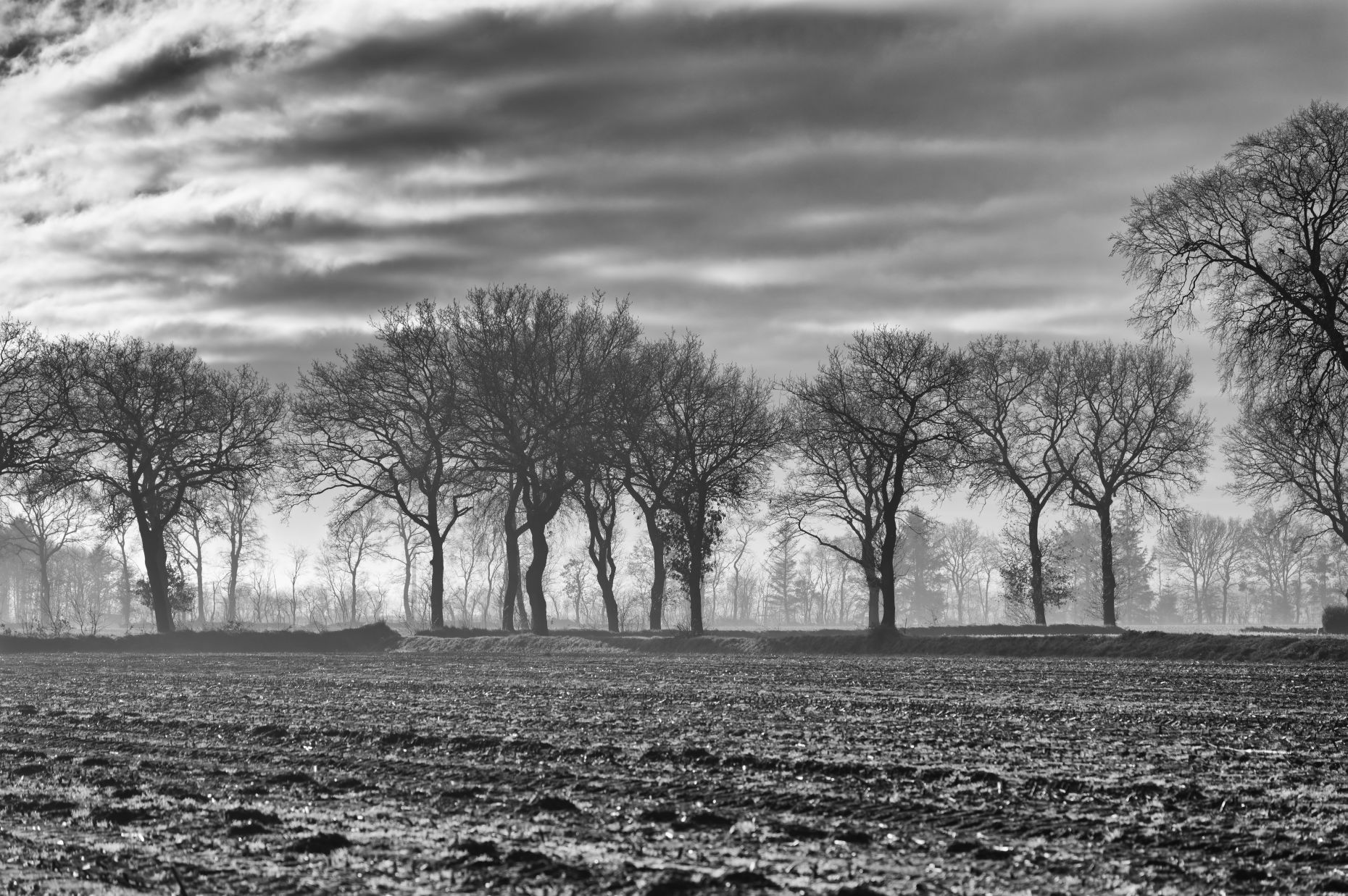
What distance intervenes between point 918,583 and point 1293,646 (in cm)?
10340

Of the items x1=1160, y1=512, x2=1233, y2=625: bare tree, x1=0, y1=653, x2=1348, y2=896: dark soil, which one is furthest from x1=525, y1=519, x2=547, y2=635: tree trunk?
x1=1160, y1=512, x2=1233, y2=625: bare tree

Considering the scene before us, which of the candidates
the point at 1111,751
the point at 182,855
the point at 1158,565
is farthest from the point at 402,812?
the point at 1158,565

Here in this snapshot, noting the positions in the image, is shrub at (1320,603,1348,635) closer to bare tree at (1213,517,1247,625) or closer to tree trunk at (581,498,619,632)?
tree trunk at (581,498,619,632)

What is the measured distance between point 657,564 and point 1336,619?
28.7 metres

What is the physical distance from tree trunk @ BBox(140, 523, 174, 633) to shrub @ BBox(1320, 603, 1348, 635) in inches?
2011

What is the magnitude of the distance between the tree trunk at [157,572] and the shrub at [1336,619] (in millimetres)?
51089

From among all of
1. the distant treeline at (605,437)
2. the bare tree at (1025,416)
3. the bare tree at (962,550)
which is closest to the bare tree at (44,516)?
the distant treeline at (605,437)

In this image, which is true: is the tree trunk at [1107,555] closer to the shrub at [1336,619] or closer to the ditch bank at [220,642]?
the shrub at [1336,619]

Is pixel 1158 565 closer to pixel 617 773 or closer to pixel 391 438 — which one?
pixel 391 438

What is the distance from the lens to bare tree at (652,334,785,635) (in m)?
48.2

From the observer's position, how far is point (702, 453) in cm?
4869

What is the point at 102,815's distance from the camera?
9.59 m

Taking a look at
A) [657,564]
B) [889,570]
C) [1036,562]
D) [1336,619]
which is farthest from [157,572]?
[1336,619]

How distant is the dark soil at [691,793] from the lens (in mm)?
7363
